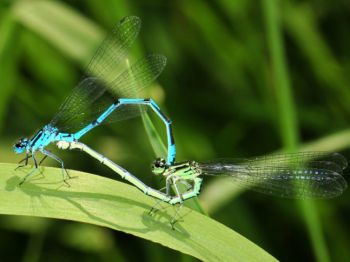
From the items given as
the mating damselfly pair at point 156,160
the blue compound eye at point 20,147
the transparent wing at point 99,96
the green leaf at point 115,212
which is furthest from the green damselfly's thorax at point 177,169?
the blue compound eye at point 20,147

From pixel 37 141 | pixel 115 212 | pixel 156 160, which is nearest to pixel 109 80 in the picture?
pixel 37 141

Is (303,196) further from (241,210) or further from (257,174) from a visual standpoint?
(241,210)

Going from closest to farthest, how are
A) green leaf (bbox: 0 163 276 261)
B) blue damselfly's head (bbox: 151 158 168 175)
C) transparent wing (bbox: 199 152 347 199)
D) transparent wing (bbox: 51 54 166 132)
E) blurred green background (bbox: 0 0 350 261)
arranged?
1. green leaf (bbox: 0 163 276 261)
2. transparent wing (bbox: 199 152 347 199)
3. blue damselfly's head (bbox: 151 158 168 175)
4. transparent wing (bbox: 51 54 166 132)
5. blurred green background (bbox: 0 0 350 261)

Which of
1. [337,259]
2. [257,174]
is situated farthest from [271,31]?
[337,259]

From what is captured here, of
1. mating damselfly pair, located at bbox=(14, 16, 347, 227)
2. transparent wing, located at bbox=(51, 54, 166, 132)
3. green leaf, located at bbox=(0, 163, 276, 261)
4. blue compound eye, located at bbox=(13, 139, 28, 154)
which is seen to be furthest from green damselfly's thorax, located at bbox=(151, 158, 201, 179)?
blue compound eye, located at bbox=(13, 139, 28, 154)

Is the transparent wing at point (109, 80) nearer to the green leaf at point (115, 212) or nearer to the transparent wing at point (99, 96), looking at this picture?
the transparent wing at point (99, 96)

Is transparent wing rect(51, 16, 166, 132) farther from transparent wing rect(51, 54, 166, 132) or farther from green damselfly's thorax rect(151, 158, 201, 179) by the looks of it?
green damselfly's thorax rect(151, 158, 201, 179)

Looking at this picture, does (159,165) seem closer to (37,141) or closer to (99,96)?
(99,96)
